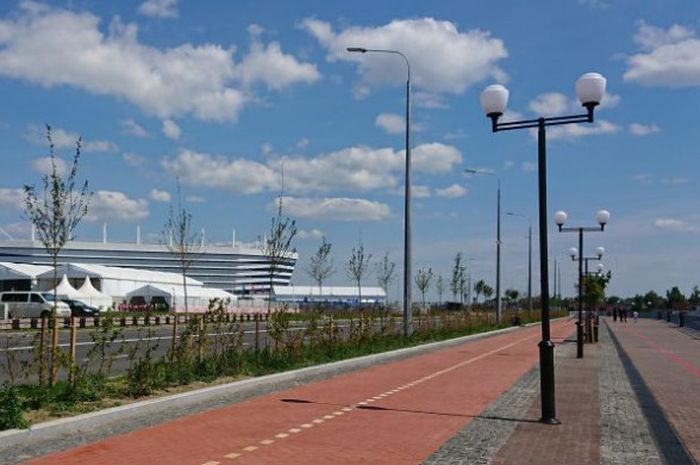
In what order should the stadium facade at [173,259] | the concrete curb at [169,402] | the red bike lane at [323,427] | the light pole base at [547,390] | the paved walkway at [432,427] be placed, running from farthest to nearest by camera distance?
the stadium facade at [173,259] < the light pole base at [547,390] < the concrete curb at [169,402] < the paved walkway at [432,427] < the red bike lane at [323,427]

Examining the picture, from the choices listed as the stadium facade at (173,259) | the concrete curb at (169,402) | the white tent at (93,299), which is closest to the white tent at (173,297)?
the white tent at (93,299)

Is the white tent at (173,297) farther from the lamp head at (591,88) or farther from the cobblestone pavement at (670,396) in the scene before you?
the lamp head at (591,88)

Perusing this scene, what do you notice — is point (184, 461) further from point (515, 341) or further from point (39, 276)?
point (39, 276)

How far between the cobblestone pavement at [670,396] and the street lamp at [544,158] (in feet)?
4.71

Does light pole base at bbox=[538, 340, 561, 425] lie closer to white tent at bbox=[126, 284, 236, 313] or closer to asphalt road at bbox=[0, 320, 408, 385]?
asphalt road at bbox=[0, 320, 408, 385]

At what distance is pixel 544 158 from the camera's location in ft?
36.5

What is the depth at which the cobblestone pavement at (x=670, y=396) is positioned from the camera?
29.8ft

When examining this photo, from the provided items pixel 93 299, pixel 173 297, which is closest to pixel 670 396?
pixel 173 297

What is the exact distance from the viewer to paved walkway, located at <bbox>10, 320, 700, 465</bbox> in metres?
8.14

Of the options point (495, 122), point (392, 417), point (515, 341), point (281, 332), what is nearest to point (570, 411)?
point (392, 417)

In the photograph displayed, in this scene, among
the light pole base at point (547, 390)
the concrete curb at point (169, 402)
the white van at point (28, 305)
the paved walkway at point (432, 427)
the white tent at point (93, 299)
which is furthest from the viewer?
the white tent at point (93, 299)

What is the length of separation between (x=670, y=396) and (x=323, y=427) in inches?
296

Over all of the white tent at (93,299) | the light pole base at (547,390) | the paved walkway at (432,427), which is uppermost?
the white tent at (93,299)

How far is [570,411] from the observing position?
11727 millimetres
